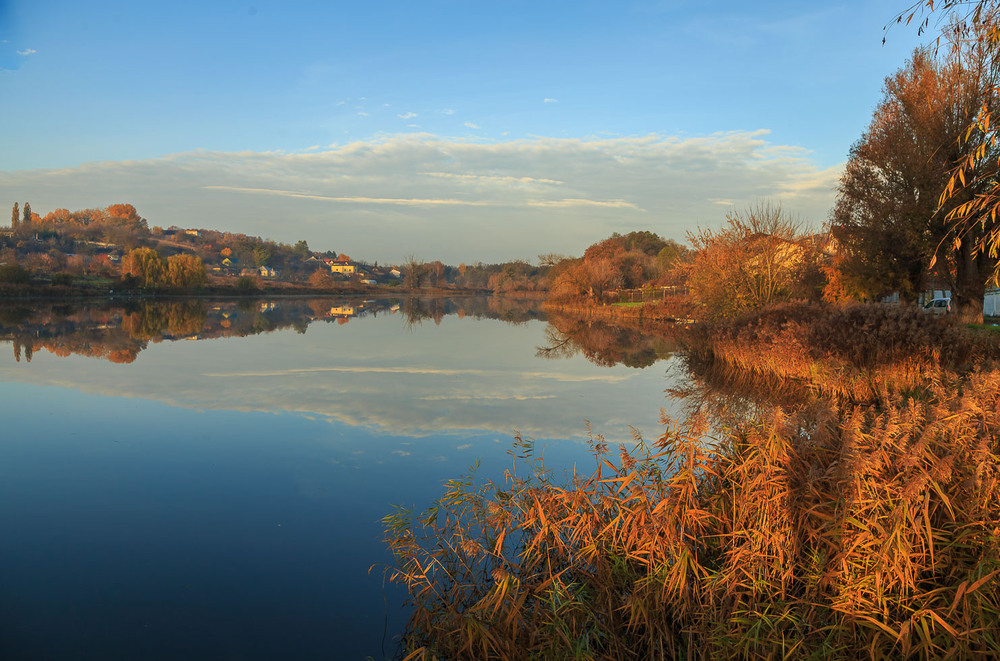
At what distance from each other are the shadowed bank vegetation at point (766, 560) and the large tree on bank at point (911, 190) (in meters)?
18.4

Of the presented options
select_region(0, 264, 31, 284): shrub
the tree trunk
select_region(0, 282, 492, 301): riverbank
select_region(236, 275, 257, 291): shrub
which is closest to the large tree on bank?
the tree trunk

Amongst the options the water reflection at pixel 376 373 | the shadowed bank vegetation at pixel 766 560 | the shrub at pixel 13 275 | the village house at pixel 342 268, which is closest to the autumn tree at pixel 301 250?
the village house at pixel 342 268

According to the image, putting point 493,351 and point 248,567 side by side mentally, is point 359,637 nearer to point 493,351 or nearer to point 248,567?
point 248,567

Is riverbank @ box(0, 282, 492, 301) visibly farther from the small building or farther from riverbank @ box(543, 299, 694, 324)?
the small building

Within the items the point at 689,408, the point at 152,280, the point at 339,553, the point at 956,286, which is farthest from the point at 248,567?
the point at 152,280

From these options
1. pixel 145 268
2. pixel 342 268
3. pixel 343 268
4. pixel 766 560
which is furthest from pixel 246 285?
pixel 766 560

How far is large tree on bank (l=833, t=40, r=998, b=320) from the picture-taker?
2092 cm

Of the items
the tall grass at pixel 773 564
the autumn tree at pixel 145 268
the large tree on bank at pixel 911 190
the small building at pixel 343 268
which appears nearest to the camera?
the tall grass at pixel 773 564

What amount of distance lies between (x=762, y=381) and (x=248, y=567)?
45.7ft

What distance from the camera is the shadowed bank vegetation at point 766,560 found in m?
3.63

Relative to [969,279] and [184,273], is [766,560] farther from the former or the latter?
[184,273]

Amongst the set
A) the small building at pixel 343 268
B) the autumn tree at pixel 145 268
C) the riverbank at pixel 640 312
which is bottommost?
the riverbank at pixel 640 312

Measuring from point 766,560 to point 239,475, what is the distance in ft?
22.0

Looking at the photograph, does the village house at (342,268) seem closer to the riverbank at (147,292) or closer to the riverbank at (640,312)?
the riverbank at (147,292)
